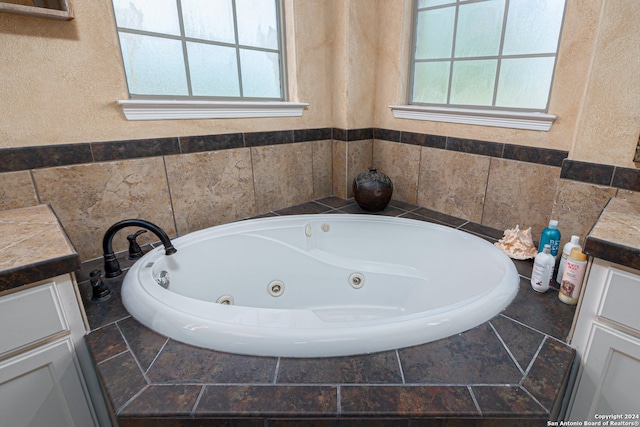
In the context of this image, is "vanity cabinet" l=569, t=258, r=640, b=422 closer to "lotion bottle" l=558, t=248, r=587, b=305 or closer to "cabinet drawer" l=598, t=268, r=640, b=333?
"cabinet drawer" l=598, t=268, r=640, b=333

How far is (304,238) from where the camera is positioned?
72.8 inches

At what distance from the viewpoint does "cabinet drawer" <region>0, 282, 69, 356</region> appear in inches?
33.4

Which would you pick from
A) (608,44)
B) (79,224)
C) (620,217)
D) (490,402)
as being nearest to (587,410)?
(490,402)

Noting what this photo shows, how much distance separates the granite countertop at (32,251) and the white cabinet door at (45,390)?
0.71ft

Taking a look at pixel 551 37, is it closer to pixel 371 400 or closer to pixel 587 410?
pixel 587 410

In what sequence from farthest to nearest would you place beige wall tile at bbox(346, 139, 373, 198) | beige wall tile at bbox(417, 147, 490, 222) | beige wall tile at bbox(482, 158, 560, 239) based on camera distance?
beige wall tile at bbox(346, 139, 373, 198), beige wall tile at bbox(417, 147, 490, 222), beige wall tile at bbox(482, 158, 560, 239)

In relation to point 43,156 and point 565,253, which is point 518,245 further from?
point 43,156

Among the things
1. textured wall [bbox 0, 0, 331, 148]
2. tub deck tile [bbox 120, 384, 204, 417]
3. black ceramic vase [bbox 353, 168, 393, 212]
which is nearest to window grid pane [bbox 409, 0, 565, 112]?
black ceramic vase [bbox 353, 168, 393, 212]

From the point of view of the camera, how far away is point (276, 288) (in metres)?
1.80

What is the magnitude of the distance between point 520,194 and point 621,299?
0.84 m

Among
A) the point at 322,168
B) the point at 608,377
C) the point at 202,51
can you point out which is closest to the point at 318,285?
the point at 322,168

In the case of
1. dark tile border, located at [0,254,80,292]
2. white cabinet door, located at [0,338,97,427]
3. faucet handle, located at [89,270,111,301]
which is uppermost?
dark tile border, located at [0,254,80,292]

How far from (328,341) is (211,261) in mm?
899

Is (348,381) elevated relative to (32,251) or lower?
lower
